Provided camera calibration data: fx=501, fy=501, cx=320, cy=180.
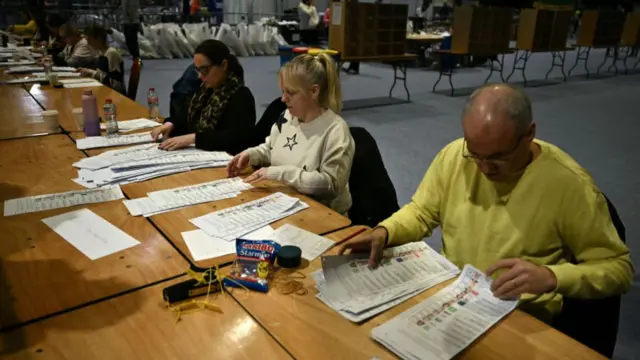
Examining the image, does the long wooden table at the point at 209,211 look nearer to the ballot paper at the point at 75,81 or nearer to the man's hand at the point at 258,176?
the man's hand at the point at 258,176

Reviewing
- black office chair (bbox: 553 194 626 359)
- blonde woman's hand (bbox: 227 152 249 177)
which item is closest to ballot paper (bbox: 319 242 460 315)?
black office chair (bbox: 553 194 626 359)

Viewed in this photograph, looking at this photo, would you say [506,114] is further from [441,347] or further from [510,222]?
[441,347]

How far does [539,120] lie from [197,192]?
17.6 ft

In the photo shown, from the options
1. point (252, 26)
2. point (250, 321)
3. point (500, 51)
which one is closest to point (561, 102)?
point (500, 51)

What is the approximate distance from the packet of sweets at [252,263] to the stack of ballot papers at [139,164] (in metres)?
0.85

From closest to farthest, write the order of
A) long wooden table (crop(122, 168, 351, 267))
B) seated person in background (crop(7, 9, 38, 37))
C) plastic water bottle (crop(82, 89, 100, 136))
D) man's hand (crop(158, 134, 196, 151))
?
long wooden table (crop(122, 168, 351, 267)) → man's hand (crop(158, 134, 196, 151)) → plastic water bottle (crop(82, 89, 100, 136)) → seated person in background (crop(7, 9, 38, 37))

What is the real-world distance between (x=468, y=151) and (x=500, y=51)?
716 centimetres

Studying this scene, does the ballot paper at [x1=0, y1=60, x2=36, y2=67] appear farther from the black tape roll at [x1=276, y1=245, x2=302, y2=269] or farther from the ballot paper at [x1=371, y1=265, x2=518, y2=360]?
the ballot paper at [x1=371, y1=265, x2=518, y2=360]

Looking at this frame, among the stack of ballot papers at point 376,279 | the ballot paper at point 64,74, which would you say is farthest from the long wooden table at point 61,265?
the ballot paper at point 64,74

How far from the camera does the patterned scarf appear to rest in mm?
2637

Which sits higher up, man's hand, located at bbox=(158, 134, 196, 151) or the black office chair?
man's hand, located at bbox=(158, 134, 196, 151)

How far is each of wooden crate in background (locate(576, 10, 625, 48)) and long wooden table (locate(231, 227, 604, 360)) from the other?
33.9 ft

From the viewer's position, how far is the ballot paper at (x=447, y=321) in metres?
1.03

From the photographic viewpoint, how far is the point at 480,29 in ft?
24.6
